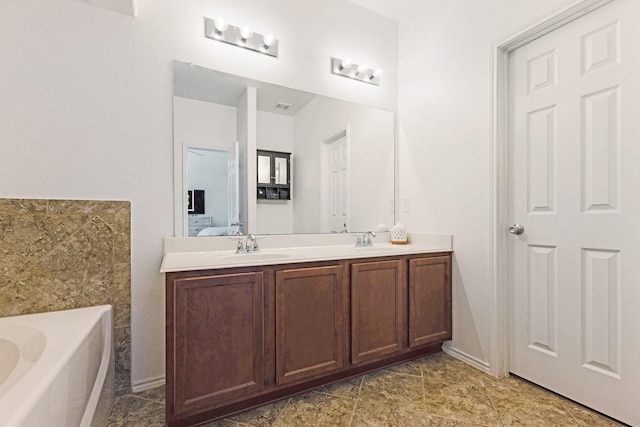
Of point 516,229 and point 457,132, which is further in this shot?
point 457,132

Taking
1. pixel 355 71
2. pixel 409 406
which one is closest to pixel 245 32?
pixel 355 71

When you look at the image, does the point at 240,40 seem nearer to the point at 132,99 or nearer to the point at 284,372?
the point at 132,99

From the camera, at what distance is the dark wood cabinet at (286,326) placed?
1358 millimetres

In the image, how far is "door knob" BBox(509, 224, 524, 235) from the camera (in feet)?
6.12

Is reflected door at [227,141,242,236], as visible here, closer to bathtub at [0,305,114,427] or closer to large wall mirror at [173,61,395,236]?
large wall mirror at [173,61,395,236]

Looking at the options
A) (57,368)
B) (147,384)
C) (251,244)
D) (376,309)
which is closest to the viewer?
(57,368)

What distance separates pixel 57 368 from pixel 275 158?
1.62 m

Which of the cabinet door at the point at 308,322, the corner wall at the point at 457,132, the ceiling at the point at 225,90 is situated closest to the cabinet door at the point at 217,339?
the cabinet door at the point at 308,322

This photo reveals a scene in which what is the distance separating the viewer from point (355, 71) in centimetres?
248

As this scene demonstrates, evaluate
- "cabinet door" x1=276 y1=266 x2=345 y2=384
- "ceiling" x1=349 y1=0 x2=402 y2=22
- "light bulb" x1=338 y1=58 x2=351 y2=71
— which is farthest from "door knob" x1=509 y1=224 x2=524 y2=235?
"ceiling" x1=349 y1=0 x2=402 y2=22

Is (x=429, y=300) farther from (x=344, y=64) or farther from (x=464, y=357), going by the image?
(x=344, y=64)

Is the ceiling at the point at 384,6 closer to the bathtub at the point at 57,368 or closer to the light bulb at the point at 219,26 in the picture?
the light bulb at the point at 219,26

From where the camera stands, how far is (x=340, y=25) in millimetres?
2430

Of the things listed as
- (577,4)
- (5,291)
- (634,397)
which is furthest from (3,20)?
(634,397)
